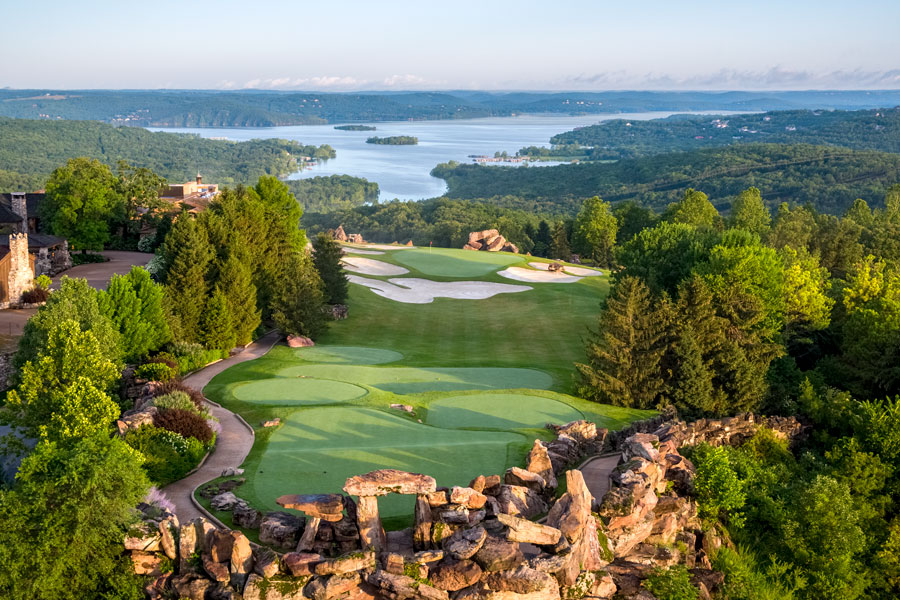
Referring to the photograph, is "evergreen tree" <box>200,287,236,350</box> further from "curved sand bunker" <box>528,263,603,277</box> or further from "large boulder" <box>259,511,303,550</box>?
"curved sand bunker" <box>528,263,603,277</box>

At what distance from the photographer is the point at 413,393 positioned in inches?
1038

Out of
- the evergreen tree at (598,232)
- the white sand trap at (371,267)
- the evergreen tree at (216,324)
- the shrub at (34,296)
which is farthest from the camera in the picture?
the evergreen tree at (598,232)

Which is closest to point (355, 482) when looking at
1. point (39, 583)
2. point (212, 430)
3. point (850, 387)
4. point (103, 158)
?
A: point (39, 583)

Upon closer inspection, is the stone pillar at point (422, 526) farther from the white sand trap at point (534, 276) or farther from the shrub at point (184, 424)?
the white sand trap at point (534, 276)

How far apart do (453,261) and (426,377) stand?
1228 inches

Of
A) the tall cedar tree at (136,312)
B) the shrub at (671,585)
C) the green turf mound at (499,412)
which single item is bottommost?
the shrub at (671,585)

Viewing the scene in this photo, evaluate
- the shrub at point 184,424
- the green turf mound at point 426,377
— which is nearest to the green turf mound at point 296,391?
the green turf mound at point 426,377

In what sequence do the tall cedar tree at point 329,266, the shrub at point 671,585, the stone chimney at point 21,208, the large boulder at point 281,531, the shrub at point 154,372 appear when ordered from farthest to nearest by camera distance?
the stone chimney at point 21,208
the tall cedar tree at point 329,266
the shrub at point 154,372
the shrub at point 671,585
the large boulder at point 281,531

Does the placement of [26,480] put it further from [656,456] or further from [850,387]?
[850,387]

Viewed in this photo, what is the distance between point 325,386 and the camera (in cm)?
2647

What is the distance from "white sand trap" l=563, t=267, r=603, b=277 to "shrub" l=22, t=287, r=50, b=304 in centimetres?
3588

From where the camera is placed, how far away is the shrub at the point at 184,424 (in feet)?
66.9

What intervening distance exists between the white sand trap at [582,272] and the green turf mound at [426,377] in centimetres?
2729

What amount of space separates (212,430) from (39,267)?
1125 inches
